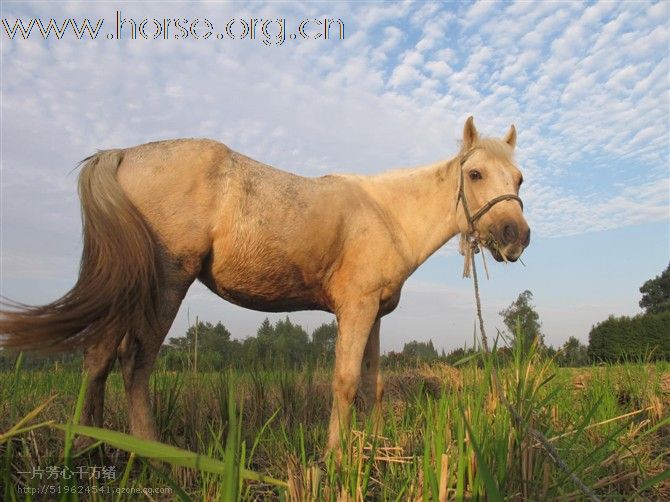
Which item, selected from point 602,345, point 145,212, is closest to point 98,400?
point 145,212

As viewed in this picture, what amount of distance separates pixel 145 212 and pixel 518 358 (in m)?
2.59

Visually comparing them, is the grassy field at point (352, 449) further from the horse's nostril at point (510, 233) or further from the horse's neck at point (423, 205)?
the horse's neck at point (423, 205)

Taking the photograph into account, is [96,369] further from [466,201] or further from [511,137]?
[511,137]

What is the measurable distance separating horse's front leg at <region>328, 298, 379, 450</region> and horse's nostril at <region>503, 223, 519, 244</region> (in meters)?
1.25

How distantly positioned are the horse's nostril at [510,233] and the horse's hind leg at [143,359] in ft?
8.77

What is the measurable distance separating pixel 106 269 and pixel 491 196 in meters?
3.22

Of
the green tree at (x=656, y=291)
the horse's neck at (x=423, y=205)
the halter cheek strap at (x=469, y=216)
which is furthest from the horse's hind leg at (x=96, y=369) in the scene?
the green tree at (x=656, y=291)

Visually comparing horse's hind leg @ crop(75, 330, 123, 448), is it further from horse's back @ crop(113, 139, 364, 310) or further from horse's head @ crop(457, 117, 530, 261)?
horse's head @ crop(457, 117, 530, 261)

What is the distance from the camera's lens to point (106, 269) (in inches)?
120

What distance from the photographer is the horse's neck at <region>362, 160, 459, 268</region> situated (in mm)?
4555

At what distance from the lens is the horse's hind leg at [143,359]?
319 centimetres

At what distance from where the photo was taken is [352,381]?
3.75 m

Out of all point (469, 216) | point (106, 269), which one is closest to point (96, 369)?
point (106, 269)

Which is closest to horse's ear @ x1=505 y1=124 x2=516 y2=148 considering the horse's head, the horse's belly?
the horse's head
